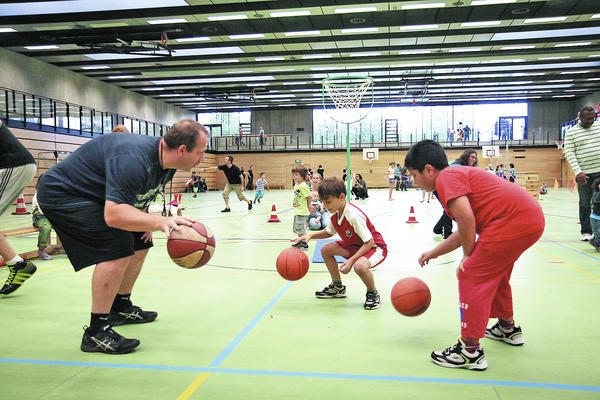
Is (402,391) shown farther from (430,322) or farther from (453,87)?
(453,87)

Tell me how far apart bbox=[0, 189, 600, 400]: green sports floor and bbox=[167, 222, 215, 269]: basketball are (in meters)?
0.60

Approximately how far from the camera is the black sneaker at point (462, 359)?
2.62 metres

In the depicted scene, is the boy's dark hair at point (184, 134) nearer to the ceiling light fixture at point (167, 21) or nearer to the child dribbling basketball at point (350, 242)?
the child dribbling basketball at point (350, 242)

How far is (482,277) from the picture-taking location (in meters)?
2.67

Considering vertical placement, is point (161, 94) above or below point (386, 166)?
above

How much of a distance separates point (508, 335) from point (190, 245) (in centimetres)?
227

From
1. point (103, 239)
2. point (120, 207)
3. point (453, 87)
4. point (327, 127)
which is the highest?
point (453, 87)

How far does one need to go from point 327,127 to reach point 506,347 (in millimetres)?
35647

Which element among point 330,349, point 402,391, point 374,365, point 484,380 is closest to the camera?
point 402,391

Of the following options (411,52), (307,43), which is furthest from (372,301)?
(411,52)

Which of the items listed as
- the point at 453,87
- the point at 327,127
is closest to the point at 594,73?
the point at 453,87

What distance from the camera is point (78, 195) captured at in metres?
2.97

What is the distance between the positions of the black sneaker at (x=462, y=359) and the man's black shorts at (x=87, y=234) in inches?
86.0

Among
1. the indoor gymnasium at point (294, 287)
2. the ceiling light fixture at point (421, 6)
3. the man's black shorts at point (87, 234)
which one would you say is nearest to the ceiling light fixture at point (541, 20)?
the ceiling light fixture at point (421, 6)
